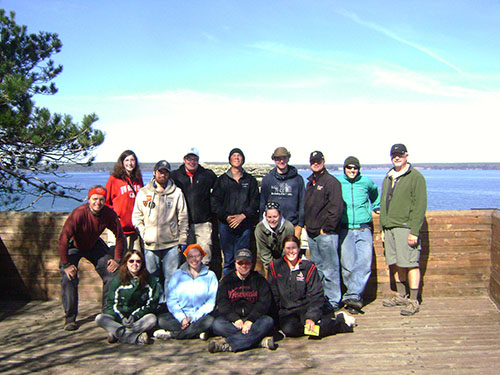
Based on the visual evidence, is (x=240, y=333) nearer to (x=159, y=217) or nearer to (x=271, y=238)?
(x=271, y=238)

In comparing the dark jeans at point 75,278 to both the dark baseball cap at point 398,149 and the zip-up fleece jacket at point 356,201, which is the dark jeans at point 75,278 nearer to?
the zip-up fleece jacket at point 356,201

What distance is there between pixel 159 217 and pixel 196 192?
0.57 metres

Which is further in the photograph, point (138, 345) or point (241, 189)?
point (241, 189)

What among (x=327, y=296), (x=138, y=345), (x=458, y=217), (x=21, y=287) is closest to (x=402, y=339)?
(x=327, y=296)

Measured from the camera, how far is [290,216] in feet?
18.1

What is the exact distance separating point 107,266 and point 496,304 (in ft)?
15.1

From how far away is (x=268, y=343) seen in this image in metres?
4.46

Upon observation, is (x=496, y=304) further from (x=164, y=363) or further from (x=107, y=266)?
(x=107, y=266)

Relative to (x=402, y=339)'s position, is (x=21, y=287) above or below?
above

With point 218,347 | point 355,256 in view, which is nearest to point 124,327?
point 218,347

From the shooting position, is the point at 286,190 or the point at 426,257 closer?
the point at 286,190

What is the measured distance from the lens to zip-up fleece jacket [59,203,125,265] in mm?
4973

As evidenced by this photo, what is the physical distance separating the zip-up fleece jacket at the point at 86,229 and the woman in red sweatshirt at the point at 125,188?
0.29 meters

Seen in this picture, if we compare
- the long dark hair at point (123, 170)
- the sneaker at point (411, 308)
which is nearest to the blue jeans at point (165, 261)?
the long dark hair at point (123, 170)
